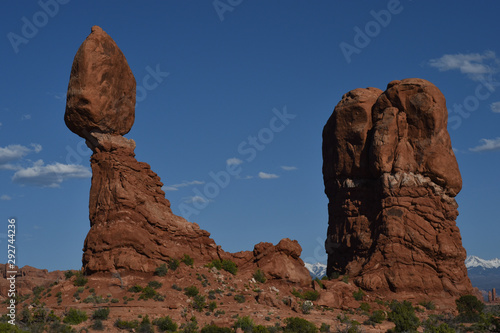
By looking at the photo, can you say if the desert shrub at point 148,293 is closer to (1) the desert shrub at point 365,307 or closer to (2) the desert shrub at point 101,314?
(2) the desert shrub at point 101,314

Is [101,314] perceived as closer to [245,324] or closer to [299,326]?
[245,324]

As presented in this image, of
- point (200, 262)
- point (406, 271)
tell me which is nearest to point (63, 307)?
point (200, 262)

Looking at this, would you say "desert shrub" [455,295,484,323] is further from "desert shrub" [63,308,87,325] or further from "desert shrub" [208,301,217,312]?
"desert shrub" [63,308,87,325]

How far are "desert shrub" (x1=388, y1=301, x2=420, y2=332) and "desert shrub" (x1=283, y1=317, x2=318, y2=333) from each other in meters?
6.39

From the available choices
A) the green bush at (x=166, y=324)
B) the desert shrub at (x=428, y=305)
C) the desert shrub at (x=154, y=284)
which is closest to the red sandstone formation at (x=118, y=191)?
the desert shrub at (x=154, y=284)

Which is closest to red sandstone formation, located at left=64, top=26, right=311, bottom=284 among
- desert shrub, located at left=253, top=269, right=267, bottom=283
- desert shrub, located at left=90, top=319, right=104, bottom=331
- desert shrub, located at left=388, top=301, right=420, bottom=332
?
desert shrub, located at left=253, top=269, right=267, bottom=283

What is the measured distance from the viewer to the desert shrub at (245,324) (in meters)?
42.3

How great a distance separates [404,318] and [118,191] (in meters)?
22.0

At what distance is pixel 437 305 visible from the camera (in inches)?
2064

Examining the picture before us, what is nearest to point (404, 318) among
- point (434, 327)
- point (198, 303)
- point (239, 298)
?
point (434, 327)

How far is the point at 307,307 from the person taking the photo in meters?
47.5

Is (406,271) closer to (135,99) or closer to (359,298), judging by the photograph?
(359,298)

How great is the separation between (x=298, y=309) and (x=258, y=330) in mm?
6445

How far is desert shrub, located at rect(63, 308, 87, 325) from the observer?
136ft
